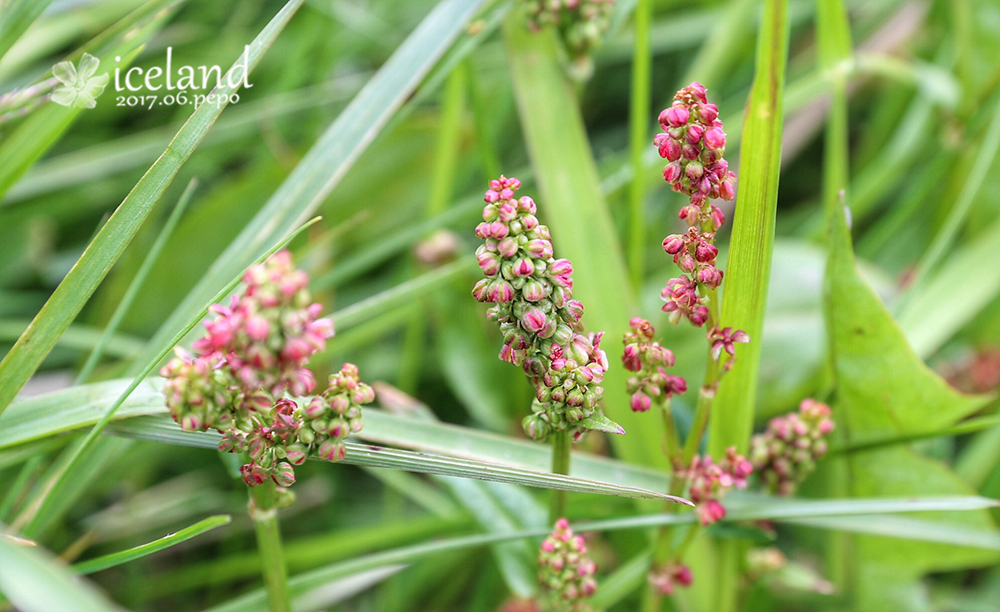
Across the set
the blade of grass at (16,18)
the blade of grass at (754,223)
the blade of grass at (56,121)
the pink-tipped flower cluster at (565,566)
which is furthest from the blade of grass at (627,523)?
the blade of grass at (16,18)

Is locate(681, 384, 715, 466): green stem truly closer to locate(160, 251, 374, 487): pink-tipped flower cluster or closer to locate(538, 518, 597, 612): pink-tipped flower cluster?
locate(538, 518, 597, 612): pink-tipped flower cluster

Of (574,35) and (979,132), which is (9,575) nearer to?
(574,35)

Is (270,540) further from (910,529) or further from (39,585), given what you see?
(910,529)

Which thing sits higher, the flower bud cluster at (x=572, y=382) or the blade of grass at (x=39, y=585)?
the flower bud cluster at (x=572, y=382)

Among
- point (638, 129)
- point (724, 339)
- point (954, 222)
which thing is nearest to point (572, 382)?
point (724, 339)

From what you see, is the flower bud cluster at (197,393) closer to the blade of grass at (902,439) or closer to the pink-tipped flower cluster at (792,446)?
the pink-tipped flower cluster at (792,446)

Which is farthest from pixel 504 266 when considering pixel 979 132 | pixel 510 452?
pixel 979 132

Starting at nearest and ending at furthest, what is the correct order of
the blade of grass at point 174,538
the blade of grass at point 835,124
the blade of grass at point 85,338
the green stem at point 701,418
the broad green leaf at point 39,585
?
the broad green leaf at point 39,585
the blade of grass at point 174,538
the green stem at point 701,418
the blade of grass at point 835,124
the blade of grass at point 85,338

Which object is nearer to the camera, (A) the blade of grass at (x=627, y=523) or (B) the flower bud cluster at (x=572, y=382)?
(B) the flower bud cluster at (x=572, y=382)
